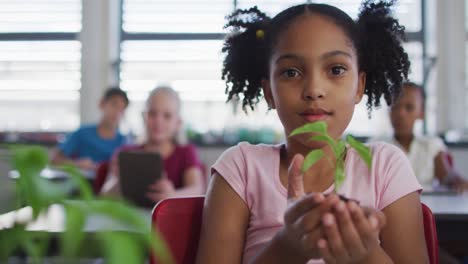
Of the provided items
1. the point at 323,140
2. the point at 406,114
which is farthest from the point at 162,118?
the point at 323,140

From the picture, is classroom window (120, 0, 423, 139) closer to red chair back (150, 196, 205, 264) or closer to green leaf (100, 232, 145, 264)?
red chair back (150, 196, 205, 264)

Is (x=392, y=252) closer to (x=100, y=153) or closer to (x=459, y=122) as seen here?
(x=100, y=153)

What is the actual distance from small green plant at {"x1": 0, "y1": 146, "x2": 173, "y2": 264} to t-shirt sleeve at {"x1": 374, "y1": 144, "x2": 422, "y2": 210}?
0.85m

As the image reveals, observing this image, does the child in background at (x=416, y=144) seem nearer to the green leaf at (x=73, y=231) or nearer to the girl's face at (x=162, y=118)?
the girl's face at (x=162, y=118)

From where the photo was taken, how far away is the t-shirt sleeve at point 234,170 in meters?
1.07

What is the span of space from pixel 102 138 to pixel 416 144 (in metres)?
2.39

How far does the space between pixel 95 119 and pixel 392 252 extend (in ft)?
13.9

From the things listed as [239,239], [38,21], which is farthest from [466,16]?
[239,239]

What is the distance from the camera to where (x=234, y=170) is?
3.57 ft

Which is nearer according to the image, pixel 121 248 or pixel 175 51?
pixel 121 248

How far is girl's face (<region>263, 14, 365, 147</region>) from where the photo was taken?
971mm

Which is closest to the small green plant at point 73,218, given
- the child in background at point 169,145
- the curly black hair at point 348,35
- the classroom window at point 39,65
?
the curly black hair at point 348,35

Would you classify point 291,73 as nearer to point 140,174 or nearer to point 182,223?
point 182,223

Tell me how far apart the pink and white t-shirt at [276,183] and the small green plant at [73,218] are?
0.81 meters
